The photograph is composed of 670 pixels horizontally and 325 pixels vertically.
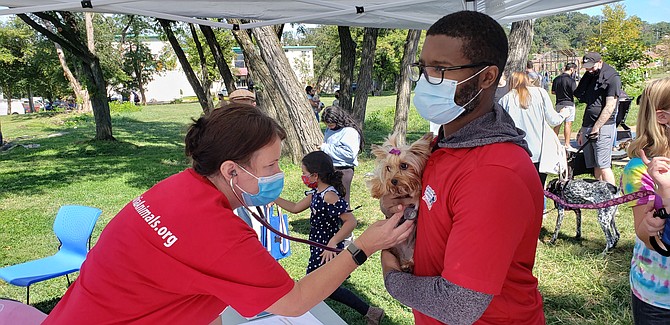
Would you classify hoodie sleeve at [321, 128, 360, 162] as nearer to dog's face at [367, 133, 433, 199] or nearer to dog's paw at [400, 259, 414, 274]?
dog's face at [367, 133, 433, 199]

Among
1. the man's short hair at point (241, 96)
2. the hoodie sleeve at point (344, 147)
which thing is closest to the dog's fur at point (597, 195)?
the hoodie sleeve at point (344, 147)

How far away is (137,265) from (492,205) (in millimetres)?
1133

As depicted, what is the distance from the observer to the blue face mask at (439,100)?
1589 mm

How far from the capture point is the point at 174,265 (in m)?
1.63

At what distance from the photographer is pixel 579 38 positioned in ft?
411

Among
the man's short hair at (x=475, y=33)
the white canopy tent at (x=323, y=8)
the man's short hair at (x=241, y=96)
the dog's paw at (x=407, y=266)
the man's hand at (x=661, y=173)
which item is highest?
the white canopy tent at (x=323, y=8)

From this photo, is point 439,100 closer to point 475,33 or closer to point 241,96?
point 475,33

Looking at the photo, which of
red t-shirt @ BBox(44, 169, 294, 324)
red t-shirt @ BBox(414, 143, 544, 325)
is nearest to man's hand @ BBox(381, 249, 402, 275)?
red t-shirt @ BBox(414, 143, 544, 325)

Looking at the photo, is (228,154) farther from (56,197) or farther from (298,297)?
(56,197)

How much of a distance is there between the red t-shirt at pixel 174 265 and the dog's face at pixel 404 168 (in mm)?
497

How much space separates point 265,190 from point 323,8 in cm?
253

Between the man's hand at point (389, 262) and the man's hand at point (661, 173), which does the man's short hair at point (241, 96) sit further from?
the man's hand at point (661, 173)

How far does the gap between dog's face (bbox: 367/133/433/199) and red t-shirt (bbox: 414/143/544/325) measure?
17cm

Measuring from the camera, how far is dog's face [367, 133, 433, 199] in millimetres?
1791
